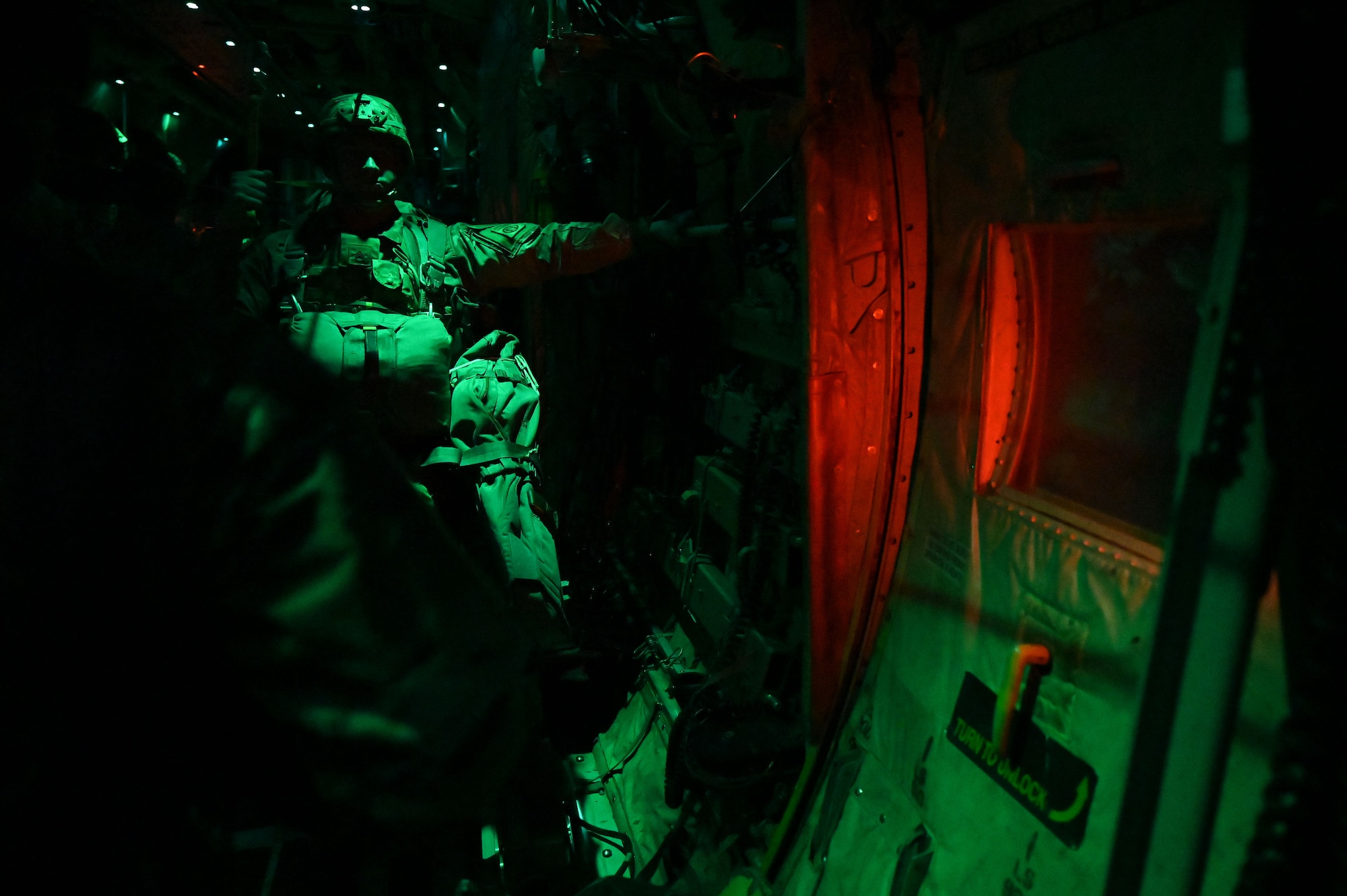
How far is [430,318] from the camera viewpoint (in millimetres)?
3676

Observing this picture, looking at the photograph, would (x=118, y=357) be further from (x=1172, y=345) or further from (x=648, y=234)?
(x=648, y=234)

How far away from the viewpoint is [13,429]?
82 cm

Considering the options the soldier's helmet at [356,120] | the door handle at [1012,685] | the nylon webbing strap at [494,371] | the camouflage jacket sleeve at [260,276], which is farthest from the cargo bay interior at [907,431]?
the nylon webbing strap at [494,371]

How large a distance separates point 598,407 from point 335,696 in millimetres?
4754

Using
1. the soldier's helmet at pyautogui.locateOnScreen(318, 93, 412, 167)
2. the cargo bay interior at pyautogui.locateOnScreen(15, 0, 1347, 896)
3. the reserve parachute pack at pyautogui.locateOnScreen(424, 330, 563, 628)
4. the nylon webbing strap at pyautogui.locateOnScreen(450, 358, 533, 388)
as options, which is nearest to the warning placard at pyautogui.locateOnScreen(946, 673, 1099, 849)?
the cargo bay interior at pyautogui.locateOnScreen(15, 0, 1347, 896)

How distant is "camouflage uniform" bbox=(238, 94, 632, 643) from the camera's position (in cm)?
357

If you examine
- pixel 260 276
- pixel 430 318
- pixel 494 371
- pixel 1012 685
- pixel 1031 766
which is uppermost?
pixel 260 276

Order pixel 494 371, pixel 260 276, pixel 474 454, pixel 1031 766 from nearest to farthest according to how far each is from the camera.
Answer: pixel 1031 766, pixel 260 276, pixel 474 454, pixel 494 371

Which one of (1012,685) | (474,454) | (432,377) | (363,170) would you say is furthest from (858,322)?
(363,170)

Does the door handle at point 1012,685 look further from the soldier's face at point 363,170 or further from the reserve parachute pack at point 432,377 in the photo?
the soldier's face at point 363,170

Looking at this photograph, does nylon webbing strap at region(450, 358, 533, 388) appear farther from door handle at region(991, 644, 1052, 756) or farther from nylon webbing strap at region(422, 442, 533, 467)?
door handle at region(991, 644, 1052, 756)

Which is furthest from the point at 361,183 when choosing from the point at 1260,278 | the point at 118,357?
the point at 1260,278

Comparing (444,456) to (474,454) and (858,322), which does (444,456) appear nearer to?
(474,454)

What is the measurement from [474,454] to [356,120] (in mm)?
1477
